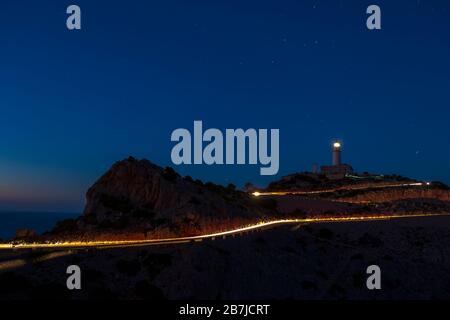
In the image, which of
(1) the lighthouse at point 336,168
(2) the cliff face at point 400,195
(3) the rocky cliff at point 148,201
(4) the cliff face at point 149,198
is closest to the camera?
(3) the rocky cliff at point 148,201

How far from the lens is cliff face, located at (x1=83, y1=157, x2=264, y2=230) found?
61094 millimetres

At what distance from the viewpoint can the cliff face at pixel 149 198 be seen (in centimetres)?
6109

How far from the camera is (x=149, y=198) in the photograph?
218 feet

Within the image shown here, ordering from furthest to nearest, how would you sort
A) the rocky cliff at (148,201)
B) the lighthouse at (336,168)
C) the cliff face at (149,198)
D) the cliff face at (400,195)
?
the lighthouse at (336,168), the cliff face at (400,195), the cliff face at (149,198), the rocky cliff at (148,201)

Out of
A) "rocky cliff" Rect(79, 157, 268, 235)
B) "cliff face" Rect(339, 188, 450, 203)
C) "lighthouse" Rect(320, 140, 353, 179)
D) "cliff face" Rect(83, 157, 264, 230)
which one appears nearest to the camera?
"rocky cliff" Rect(79, 157, 268, 235)

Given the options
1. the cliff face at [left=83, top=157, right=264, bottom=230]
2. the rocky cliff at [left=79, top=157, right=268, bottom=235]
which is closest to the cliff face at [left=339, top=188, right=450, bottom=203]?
the rocky cliff at [left=79, top=157, right=268, bottom=235]

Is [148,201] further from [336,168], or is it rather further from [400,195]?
[336,168]

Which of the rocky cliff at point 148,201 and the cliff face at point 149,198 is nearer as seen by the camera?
the rocky cliff at point 148,201

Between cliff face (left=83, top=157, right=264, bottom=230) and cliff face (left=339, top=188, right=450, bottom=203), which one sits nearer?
cliff face (left=83, top=157, right=264, bottom=230)

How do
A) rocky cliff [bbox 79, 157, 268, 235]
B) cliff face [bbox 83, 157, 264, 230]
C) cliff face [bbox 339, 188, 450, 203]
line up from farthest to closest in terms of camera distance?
cliff face [bbox 339, 188, 450, 203] < cliff face [bbox 83, 157, 264, 230] < rocky cliff [bbox 79, 157, 268, 235]

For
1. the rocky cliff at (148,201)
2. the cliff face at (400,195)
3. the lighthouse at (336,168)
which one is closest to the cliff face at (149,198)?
the rocky cliff at (148,201)

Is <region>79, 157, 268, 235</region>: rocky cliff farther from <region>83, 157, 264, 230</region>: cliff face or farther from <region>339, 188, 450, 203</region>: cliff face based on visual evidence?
<region>339, 188, 450, 203</region>: cliff face

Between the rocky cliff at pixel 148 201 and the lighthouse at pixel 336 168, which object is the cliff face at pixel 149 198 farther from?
the lighthouse at pixel 336 168
